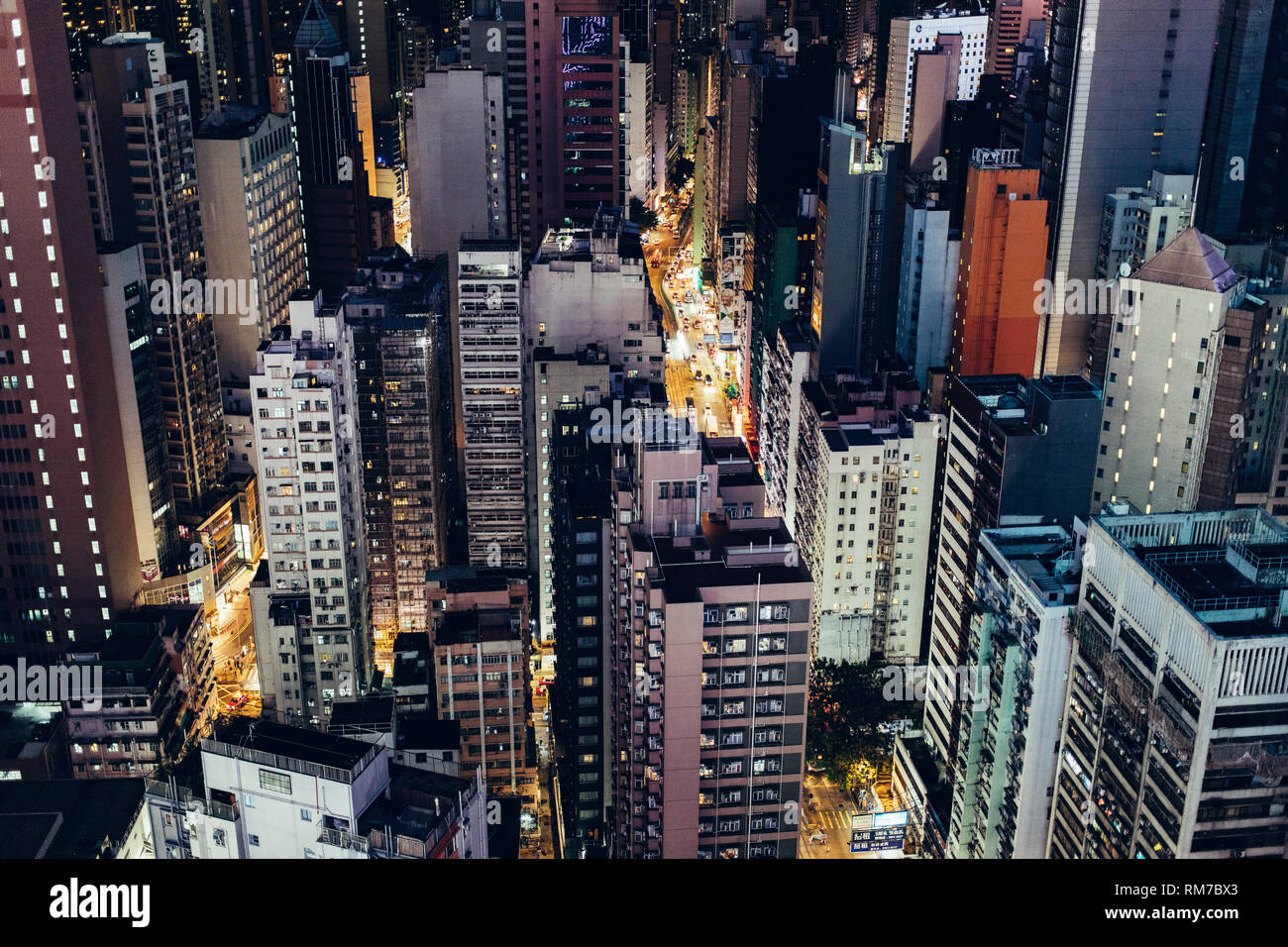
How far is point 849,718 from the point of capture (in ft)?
224

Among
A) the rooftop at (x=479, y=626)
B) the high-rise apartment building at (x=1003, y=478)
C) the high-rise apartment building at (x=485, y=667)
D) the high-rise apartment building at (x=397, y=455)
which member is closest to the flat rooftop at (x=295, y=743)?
the rooftop at (x=479, y=626)

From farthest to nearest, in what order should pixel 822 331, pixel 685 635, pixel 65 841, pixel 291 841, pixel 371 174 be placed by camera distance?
pixel 371 174, pixel 822 331, pixel 65 841, pixel 685 635, pixel 291 841

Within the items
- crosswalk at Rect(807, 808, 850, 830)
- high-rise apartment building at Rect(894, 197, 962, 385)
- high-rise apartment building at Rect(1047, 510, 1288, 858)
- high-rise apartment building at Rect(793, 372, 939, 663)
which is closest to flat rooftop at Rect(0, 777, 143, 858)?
crosswalk at Rect(807, 808, 850, 830)

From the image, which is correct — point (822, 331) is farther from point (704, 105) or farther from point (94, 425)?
point (704, 105)

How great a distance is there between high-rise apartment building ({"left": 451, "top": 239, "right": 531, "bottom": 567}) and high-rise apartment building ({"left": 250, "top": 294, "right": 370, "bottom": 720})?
1201 cm

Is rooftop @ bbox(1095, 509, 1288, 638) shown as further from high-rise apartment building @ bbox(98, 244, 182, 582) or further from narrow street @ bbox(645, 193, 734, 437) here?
narrow street @ bbox(645, 193, 734, 437)

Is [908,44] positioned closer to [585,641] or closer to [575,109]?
[575,109]

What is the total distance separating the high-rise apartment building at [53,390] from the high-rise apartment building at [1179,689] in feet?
165

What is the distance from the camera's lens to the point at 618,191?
113m

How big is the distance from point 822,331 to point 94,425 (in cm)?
4957

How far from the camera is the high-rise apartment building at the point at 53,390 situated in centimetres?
6291

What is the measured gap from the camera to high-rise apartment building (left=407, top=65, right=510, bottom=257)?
95.6m

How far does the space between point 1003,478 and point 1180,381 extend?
29.7 ft

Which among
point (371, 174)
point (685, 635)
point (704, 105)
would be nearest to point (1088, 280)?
point (685, 635)
